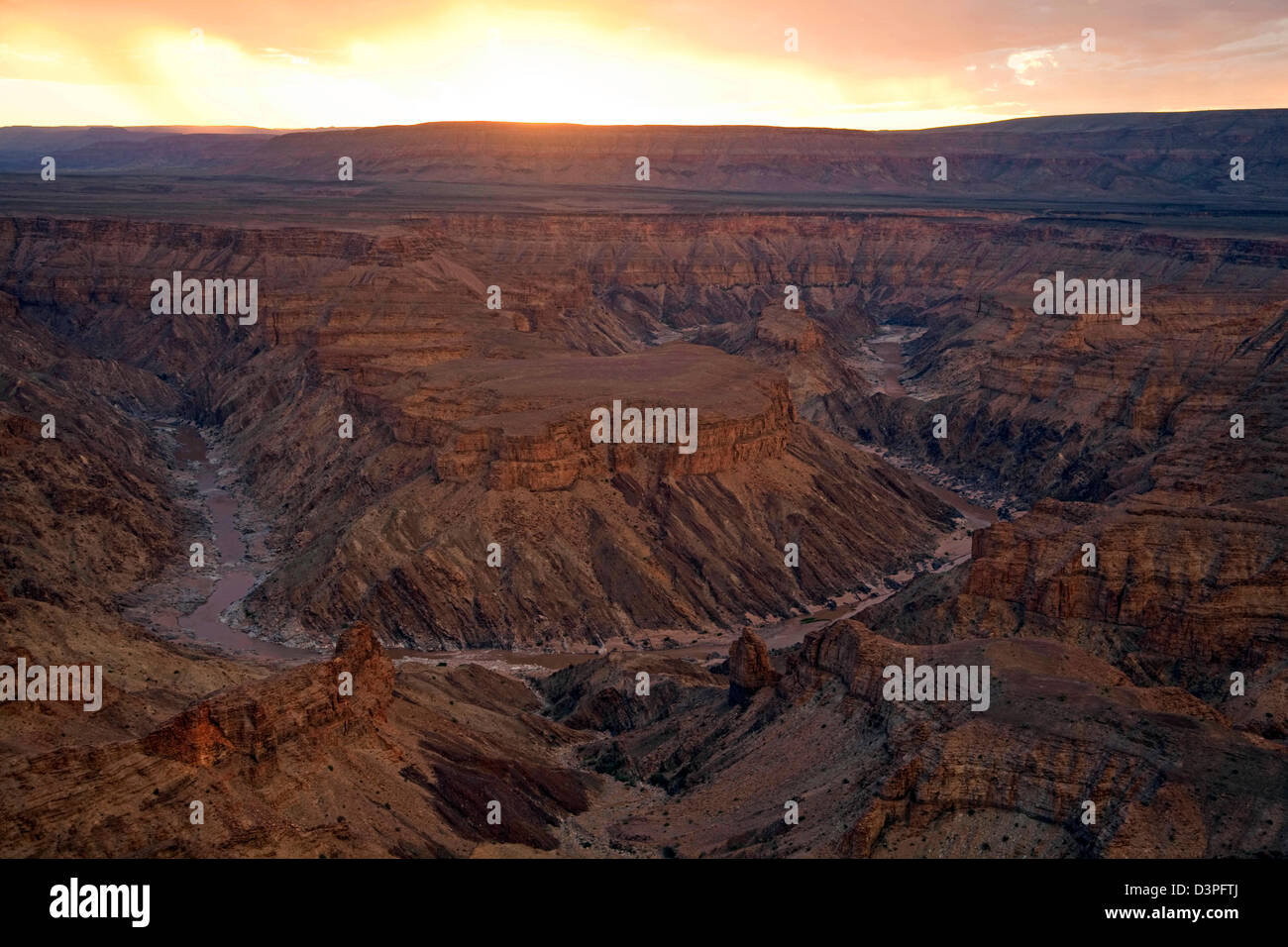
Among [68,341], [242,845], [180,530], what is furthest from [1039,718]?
[68,341]

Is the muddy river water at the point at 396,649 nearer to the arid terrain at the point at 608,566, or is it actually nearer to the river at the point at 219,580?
the river at the point at 219,580

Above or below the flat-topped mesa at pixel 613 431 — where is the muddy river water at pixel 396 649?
below

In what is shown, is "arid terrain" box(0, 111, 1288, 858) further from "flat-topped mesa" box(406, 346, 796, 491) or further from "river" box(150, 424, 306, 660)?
"river" box(150, 424, 306, 660)

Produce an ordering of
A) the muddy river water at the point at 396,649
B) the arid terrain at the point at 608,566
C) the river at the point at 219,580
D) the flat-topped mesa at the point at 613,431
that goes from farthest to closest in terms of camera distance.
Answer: the flat-topped mesa at the point at 613,431, the river at the point at 219,580, the muddy river water at the point at 396,649, the arid terrain at the point at 608,566

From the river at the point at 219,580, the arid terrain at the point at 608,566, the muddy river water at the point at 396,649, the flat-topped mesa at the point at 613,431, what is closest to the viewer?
the arid terrain at the point at 608,566

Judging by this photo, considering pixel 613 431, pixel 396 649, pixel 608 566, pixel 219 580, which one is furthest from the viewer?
pixel 613 431

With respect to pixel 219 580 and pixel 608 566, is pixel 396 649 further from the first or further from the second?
pixel 219 580

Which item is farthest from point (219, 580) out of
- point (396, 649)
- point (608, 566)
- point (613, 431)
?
point (613, 431)

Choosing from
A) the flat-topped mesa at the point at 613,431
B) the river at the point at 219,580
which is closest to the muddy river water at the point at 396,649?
the river at the point at 219,580

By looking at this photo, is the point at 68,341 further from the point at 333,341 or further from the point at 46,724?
the point at 46,724
